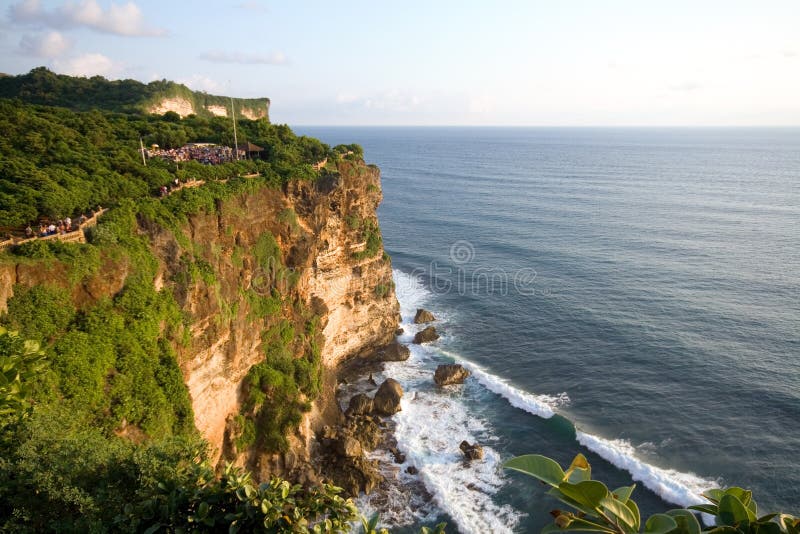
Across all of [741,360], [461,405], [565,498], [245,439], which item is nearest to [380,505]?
[245,439]

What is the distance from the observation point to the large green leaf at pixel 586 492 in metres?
4.59

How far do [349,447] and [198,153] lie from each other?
2576 centimetres

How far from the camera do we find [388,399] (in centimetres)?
3794

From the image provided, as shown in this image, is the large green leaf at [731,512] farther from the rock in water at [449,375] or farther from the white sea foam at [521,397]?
the rock in water at [449,375]

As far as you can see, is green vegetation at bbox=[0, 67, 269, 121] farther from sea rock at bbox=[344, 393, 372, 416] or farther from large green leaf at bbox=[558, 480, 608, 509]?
large green leaf at bbox=[558, 480, 608, 509]

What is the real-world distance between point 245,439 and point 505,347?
2537cm

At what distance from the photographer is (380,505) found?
2934 centimetres

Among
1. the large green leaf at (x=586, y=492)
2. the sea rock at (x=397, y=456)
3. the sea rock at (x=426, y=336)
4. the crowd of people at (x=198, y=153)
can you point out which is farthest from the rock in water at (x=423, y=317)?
the large green leaf at (x=586, y=492)

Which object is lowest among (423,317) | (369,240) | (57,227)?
(423,317)

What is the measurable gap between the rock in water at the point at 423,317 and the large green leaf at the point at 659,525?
156 ft

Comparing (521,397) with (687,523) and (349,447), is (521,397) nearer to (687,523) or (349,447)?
(349,447)

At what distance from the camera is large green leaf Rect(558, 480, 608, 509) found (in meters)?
4.59

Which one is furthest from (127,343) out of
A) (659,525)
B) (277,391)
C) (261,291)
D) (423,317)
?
(423,317)

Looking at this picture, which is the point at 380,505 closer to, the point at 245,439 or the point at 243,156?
the point at 245,439
